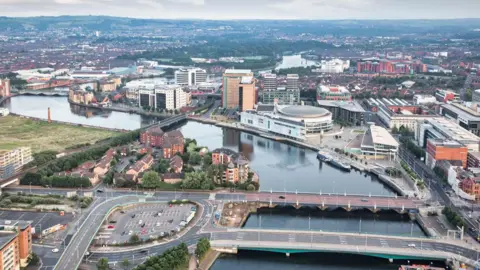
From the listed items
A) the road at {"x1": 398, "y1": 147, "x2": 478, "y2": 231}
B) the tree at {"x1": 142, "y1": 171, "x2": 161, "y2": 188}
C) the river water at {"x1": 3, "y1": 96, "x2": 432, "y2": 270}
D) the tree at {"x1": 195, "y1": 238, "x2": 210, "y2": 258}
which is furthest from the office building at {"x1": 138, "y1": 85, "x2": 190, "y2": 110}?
the tree at {"x1": 195, "y1": 238, "x2": 210, "y2": 258}

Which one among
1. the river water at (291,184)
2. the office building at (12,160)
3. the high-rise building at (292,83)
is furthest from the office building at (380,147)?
the high-rise building at (292,83)

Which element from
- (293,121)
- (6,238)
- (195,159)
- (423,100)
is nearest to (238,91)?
(293,121)

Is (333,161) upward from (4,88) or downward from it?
downward

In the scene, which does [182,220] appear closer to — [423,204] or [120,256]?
[120,256]

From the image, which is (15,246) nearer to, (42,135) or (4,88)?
(42,135)

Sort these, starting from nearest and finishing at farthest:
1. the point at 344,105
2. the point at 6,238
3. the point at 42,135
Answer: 1. the point at 6,238
2. the point at 42,135
3. the point at 344,105

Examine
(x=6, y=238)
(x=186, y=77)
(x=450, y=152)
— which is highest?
(x=186, y=77)

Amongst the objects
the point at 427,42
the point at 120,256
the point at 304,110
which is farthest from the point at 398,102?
the point at 427,42

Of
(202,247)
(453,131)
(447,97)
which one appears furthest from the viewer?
(447,97)
